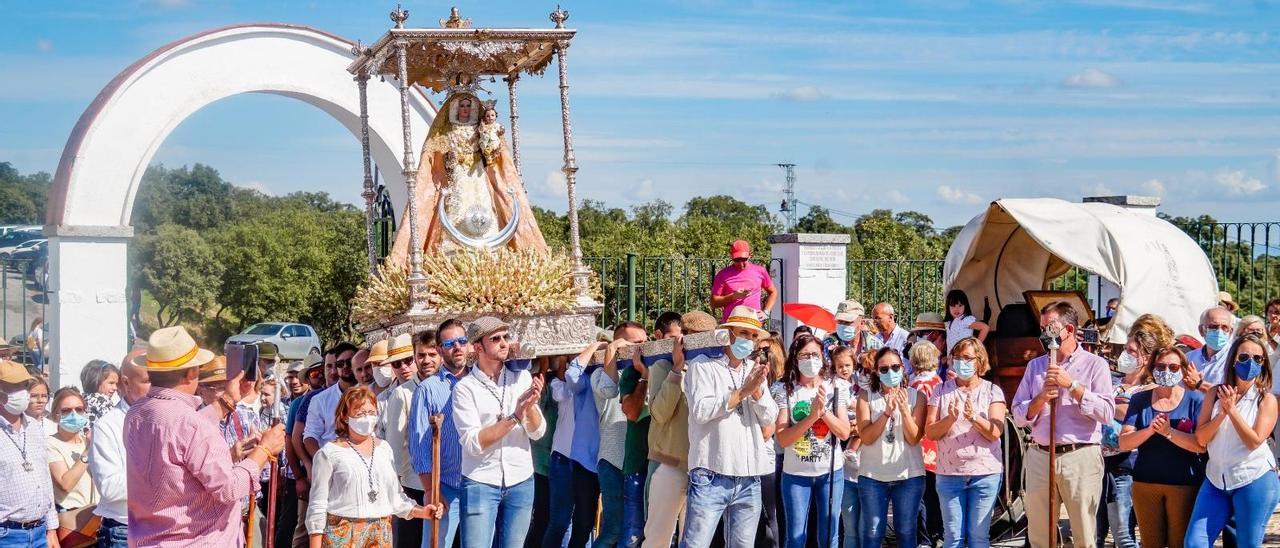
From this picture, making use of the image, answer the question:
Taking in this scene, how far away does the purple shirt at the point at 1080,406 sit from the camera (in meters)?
7.44

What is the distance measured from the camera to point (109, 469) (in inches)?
244

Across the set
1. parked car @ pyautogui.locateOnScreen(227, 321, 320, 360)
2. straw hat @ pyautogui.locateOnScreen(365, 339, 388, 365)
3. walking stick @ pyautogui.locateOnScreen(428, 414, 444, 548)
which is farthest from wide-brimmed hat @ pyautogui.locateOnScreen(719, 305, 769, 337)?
parked car @ pyautogui.locateOnScreen(227, 321, 320, 360)

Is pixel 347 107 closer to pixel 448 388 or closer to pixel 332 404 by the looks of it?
pixel 332 404

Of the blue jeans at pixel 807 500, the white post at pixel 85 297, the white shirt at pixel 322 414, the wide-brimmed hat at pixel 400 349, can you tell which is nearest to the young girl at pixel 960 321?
the blue jeans at pixel 807 500

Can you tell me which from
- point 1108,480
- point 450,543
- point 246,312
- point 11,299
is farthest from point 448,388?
point 246,312

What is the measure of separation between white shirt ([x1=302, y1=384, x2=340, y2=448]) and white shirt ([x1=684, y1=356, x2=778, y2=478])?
216 cm

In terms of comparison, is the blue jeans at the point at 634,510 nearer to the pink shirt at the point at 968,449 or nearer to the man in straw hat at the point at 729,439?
the man in straw hat at the point at 729,439

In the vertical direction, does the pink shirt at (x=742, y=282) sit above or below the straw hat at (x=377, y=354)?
above

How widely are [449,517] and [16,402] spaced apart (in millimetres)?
2151

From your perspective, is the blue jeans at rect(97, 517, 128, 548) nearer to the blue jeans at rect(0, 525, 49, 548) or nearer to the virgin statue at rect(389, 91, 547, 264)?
the blue jeans at rect(0, 525, 49, 548)

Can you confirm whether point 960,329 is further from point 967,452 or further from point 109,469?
point 109,469

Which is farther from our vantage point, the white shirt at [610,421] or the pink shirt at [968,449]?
the white shirt at [610,421]

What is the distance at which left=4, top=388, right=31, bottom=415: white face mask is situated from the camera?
643 cm

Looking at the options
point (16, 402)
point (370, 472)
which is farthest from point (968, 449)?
point (16, 402)
